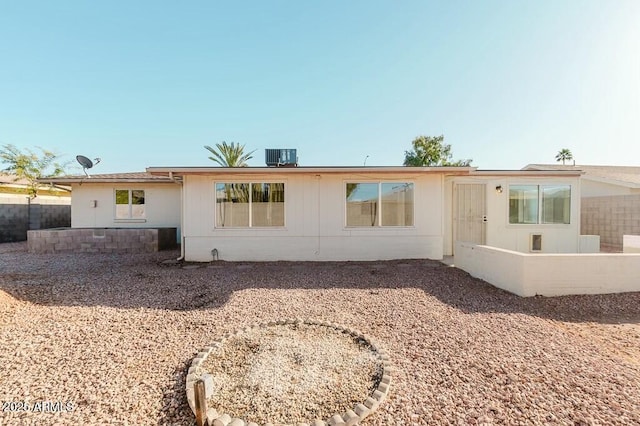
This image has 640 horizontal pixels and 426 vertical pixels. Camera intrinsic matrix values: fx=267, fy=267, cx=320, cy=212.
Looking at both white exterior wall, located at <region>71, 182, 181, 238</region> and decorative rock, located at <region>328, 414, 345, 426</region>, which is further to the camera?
white exterior wall, located at <region>71, 182, 181, 238</region>

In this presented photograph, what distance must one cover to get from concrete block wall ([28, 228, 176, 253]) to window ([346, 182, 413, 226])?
7092 millimetres

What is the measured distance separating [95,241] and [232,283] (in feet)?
23.4

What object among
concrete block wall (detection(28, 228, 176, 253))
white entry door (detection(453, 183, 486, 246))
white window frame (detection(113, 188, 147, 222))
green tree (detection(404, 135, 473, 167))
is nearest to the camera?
white entry door (detection(453, 183, 486, 246))

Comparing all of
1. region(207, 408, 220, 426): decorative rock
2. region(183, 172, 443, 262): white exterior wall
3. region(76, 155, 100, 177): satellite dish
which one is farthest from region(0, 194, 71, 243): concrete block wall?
region(207, 408, 220, 426): decorative rock

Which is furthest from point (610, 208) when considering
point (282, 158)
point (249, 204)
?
point (249, 204)

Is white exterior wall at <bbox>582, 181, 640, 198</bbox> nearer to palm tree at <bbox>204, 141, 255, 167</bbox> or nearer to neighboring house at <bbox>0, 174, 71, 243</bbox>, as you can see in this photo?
palm tree at <bbox>204, 141, 255, 167</bbox>

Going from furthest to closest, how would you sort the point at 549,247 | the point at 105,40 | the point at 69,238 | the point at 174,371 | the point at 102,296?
the point at 69,238
the point at 105,40
the point at 549,247
the point at 102,296
the point at 174,371

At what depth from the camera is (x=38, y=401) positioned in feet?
7.53

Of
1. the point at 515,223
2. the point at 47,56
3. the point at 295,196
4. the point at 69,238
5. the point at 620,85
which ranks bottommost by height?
the point at 69,238

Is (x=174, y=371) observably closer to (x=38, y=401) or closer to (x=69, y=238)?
(x=38, y=401)

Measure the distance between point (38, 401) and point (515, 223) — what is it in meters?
10.2

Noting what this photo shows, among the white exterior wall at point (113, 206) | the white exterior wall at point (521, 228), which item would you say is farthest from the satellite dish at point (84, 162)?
the white exterior wall at point (521, 228)

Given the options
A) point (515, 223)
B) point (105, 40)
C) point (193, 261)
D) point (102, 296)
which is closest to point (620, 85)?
point (515, 223)

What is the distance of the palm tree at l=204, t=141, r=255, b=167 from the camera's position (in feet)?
65.4
